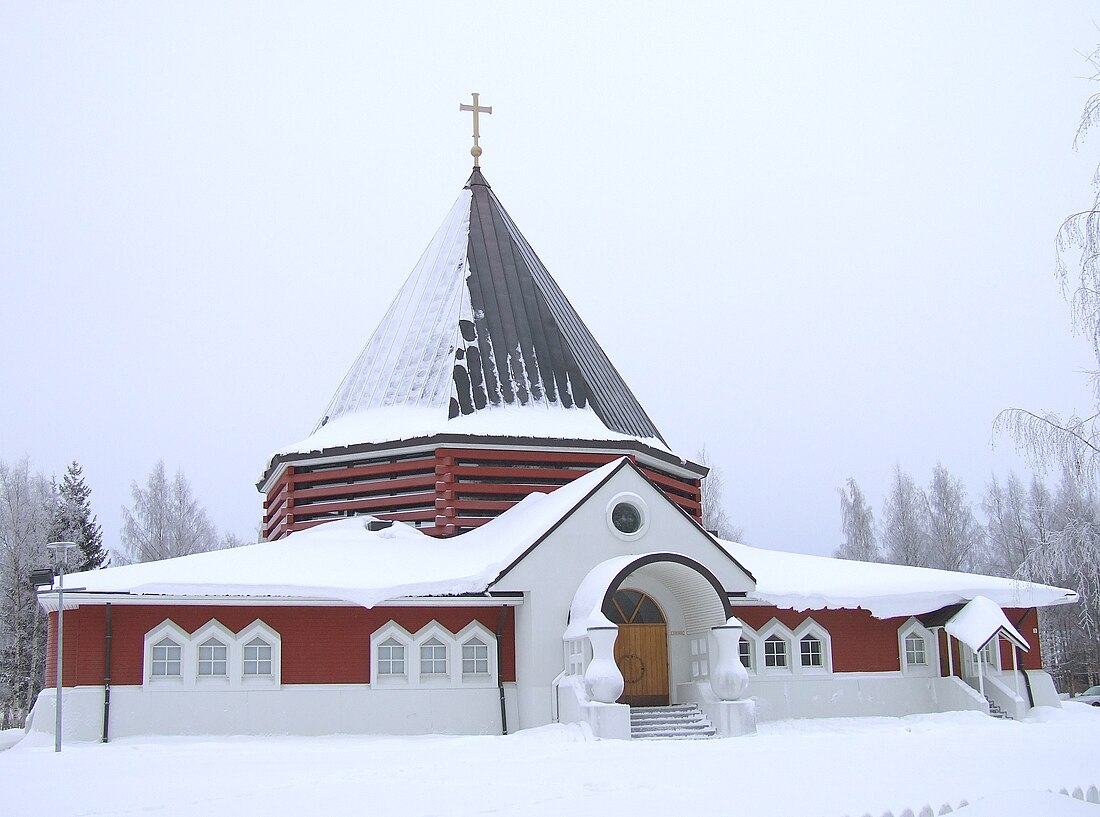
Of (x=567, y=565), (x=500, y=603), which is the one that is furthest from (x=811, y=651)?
(x=500, y=603)

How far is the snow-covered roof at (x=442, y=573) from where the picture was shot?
17984 millimetres

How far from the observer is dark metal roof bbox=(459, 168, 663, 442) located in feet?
77.3

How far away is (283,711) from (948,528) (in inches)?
1314

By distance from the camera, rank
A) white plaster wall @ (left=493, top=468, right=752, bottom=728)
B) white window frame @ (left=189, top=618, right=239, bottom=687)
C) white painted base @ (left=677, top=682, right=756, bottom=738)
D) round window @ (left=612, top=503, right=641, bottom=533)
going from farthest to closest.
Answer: round window @ (left=612, top=503, right=641, bottom=533), white plaster wall @ (left=493, top=468, right=752, bottom=728), white painted base @ (left=677, top=682, right=756, bottom=738), white window frame @ (left=189, top=618, right=239, bottom=687)

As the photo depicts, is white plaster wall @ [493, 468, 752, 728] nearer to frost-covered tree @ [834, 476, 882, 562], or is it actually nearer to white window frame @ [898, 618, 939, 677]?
white window frame @ [898, 618, 939, 677]

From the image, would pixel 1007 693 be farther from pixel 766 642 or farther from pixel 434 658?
pixel 434 658

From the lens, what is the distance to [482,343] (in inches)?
959

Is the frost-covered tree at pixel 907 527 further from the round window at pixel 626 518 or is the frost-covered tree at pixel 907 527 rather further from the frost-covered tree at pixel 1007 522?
the round window at pixel 626 518

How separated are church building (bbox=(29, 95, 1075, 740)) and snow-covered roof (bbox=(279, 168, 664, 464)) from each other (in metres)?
0.07

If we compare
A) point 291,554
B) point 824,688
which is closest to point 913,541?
point 824,688

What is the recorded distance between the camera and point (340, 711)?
716 inches

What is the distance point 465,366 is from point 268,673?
316 inches

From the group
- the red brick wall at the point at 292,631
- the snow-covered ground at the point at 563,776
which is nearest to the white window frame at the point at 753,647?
the snow-covered ground at the point at 563,776

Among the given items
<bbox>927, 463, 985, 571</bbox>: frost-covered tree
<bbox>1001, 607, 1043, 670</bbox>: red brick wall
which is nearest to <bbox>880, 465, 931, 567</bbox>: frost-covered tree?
<bbox>927, 463, 985, 571</bbox>: frost-covered tree
